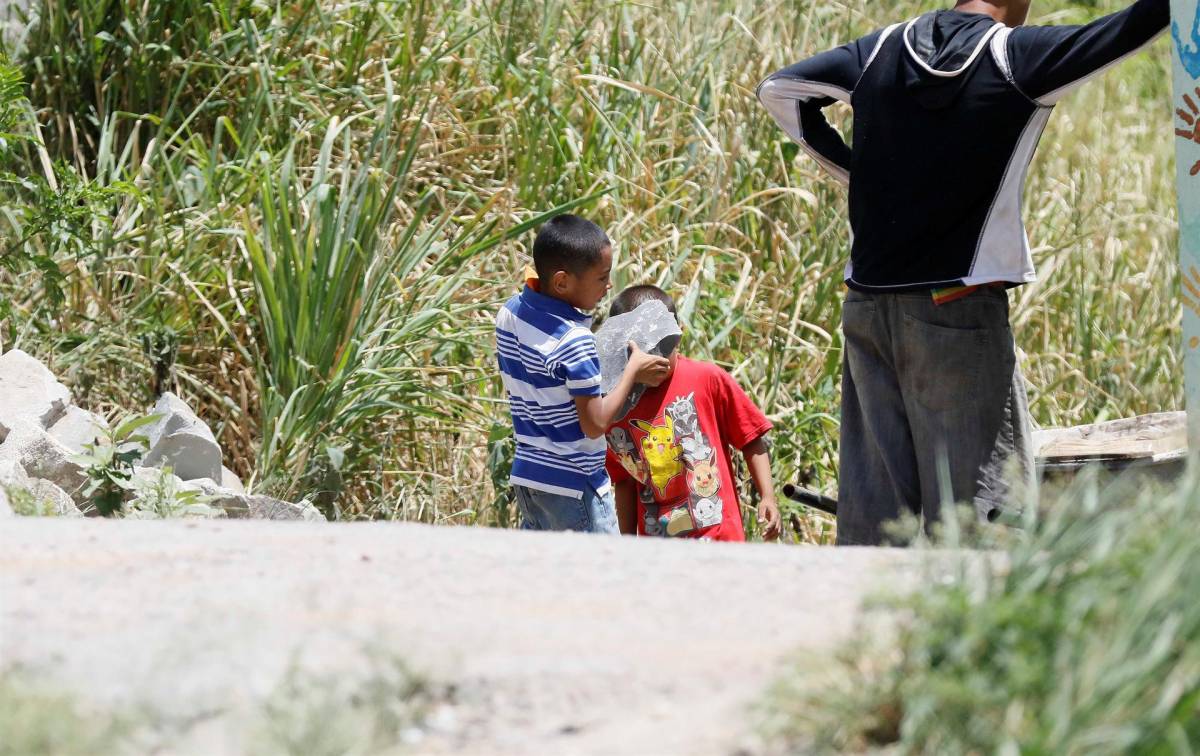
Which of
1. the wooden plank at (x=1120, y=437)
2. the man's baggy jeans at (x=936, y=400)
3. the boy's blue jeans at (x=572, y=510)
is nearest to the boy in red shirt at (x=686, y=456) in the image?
the boy's blue jeans at (x=572, y=510)

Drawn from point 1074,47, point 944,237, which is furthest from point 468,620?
point 1074,47

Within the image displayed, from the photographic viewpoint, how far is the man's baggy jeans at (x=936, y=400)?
11.6 feet

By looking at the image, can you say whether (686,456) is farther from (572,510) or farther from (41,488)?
(41,488)

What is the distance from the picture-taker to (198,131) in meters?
6.75

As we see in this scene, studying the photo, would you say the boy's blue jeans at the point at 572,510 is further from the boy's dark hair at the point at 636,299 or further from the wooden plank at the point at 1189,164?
the wooden plank at the point at 1189,164

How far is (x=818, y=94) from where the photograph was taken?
3920 mm

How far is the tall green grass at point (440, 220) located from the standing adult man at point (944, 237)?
1570 millimetres

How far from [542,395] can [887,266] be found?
3.04 feet

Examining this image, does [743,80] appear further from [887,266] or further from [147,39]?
[887,266]

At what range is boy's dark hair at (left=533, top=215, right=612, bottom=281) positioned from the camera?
3804 mm

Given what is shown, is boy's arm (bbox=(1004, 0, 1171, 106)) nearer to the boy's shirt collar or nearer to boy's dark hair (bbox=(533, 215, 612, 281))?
boy's dark hair (bbox=(533, 215, 612, 281))

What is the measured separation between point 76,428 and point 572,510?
1.88 meters

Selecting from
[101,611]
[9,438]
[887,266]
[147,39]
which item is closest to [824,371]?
[887,266]

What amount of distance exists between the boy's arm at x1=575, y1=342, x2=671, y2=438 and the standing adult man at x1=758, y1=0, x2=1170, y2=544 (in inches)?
20.3
